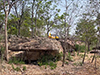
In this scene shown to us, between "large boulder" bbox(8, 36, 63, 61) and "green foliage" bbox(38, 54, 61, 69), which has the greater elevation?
"large boulder" bbox(8, 36, 63, 61)

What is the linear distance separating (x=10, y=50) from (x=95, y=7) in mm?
7783

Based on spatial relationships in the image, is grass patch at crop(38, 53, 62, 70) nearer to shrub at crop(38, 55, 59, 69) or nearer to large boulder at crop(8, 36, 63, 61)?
shrub at crop(38, 55, 59, 69)

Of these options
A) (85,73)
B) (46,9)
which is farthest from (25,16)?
(85,73)

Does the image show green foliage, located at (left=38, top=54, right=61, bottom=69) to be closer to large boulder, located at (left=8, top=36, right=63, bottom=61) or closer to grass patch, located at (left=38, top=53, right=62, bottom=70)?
grass patch, located at (left=38, top=53, right=62, bottom=70)

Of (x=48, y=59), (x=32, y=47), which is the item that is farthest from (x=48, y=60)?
(x=32, y=47)

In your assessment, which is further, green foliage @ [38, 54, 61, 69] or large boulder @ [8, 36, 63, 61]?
green foliage @ [38, 54, 61, 69]

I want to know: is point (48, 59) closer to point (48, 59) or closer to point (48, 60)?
point (48, 59)

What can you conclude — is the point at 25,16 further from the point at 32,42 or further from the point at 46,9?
the point at 32,42

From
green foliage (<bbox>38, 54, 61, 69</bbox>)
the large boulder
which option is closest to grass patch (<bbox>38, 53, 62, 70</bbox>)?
green foliage (<bbox>38, 54, 61, 69</bbox>)

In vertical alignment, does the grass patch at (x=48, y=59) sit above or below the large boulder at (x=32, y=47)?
below

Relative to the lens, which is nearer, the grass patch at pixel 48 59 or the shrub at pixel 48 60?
the shrub at pixel 48 60

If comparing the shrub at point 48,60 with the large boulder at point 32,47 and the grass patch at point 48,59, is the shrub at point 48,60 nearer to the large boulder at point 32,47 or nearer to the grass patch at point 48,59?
the grass patch at point 48,59

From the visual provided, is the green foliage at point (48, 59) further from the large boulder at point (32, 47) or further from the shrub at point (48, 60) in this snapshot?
the large boulder at point (32, 47)

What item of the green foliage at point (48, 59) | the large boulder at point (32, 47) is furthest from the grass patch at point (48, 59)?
the large boulder at point (32, 47)
